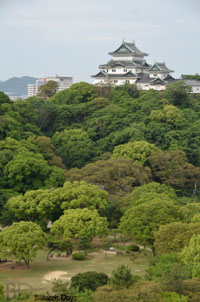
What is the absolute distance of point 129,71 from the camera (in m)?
57.1

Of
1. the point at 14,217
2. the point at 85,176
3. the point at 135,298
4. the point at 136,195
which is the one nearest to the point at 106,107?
the point at 85,176

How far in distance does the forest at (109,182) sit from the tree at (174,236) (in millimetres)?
50

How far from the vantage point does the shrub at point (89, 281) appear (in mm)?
20531

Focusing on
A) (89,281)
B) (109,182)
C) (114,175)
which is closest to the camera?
(89,281)

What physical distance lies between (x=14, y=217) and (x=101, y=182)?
7740mm

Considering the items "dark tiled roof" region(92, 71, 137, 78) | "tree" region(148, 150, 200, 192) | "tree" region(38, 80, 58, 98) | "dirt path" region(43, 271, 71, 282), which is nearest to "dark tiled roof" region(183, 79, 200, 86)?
"dark tiled roof" region(92, 71, 137, 78)

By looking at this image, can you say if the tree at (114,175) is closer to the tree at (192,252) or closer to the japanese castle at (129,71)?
the tree at (192,252)

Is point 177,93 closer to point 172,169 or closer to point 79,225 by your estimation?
point 172,169

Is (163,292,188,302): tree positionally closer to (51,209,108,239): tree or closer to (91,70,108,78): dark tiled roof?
(51,209,108,239): tree

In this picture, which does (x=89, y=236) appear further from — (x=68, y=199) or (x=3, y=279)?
(x=3, y=279)

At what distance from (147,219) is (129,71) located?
32665 mm

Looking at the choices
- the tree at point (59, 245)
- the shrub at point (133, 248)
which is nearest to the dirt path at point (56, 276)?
the tree at point (59, 245)

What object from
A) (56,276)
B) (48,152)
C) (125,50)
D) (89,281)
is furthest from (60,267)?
(125,50)

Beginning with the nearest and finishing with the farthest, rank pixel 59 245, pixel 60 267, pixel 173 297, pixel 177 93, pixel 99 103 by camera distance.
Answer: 1. pixel 173 297
2. pixel 60 267
3. pixel 59 245
4. pixel 99 103
5. pixel 177 93
